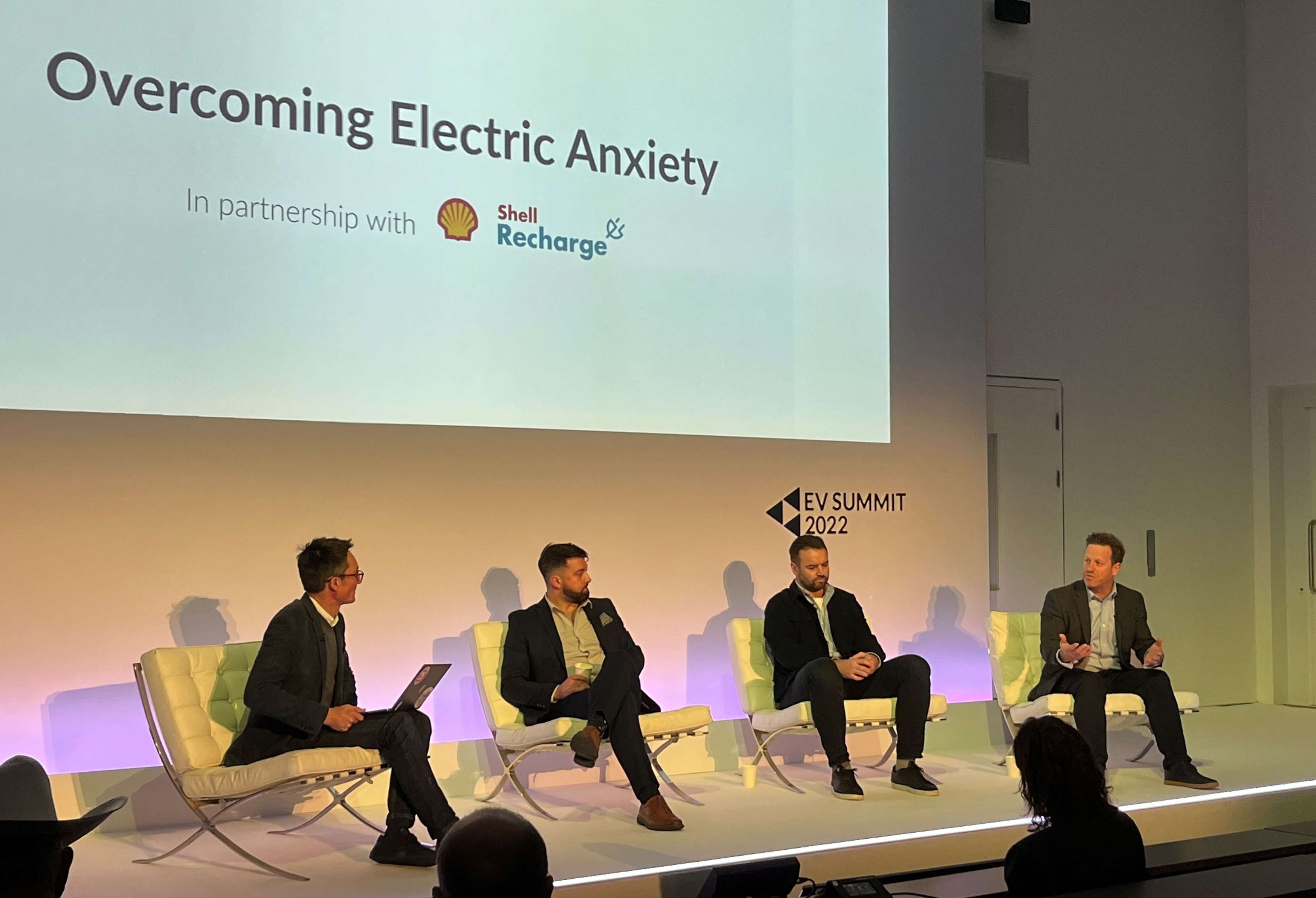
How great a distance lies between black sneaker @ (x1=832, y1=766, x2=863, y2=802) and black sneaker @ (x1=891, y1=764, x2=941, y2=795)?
0.66 ft

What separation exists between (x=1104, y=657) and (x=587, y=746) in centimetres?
255

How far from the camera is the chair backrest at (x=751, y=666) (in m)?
5.66

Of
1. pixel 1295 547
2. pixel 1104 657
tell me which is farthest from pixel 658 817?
pixel 1295 547

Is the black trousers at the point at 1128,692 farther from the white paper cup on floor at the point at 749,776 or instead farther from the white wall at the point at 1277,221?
the white wall at the point at 1277,221

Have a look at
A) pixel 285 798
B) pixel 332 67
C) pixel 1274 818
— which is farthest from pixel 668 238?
pixel 1274 818

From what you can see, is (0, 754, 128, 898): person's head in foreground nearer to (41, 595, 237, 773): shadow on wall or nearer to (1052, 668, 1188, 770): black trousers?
(41, 595, 237, 773): shadow on wall

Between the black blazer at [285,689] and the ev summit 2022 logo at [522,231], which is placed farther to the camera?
the ev summit 2022 logo at [522,231]

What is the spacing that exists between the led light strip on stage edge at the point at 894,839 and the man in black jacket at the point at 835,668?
2.26 feet

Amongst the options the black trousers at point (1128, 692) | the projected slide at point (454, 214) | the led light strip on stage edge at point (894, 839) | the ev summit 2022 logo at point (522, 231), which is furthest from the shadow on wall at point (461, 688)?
the black trousers at point (1128, 692)

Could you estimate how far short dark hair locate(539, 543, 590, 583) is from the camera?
5.05 metres

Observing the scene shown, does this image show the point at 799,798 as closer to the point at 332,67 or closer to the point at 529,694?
the point at 529,694

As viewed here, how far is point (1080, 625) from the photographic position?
5660mm

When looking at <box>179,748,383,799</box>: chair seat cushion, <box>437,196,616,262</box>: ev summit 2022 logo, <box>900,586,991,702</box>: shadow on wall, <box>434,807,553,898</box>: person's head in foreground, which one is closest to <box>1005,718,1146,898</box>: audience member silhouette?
<box>434,807,553,898</box>: person's head in foreground

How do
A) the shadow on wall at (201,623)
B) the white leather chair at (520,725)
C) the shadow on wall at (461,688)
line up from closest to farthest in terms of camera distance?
the white leather chair at (520,725)
the shadow on wall at (201,623)
the shadow on wall at (461,688)
